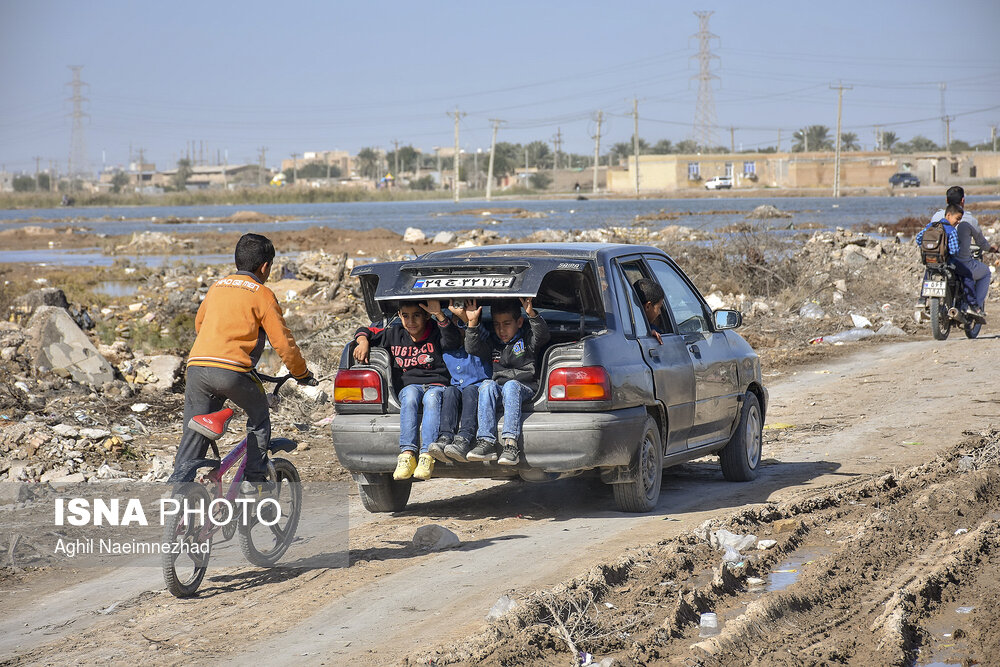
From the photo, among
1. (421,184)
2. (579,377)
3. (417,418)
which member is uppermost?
(421,184)

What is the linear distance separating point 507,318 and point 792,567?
95.8 inches

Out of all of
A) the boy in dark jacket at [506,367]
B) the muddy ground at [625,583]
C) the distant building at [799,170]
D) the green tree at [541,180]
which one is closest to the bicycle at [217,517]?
the muddy ground at [625,583]

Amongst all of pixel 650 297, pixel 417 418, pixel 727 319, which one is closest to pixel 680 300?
pixel 727 319

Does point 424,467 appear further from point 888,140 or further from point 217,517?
point 888,140

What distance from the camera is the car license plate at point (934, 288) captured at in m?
16.2

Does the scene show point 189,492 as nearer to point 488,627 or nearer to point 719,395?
point 488,627

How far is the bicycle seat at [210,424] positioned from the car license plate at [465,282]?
178 centimetres

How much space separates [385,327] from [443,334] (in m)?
0.54

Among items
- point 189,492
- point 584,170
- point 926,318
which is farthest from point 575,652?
point 584,170

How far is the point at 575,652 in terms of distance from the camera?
4871 millimetres

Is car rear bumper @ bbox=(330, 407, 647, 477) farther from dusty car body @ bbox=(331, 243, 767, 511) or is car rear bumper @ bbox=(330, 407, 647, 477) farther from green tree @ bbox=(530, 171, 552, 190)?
green tree @ bbox=(530, 171, 552, 190)

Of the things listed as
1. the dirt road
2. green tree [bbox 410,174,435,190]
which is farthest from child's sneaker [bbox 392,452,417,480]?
green tree [bbox 410,174,435,190]

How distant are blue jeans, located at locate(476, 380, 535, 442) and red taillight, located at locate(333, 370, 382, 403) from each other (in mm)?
788

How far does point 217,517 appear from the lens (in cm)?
614
